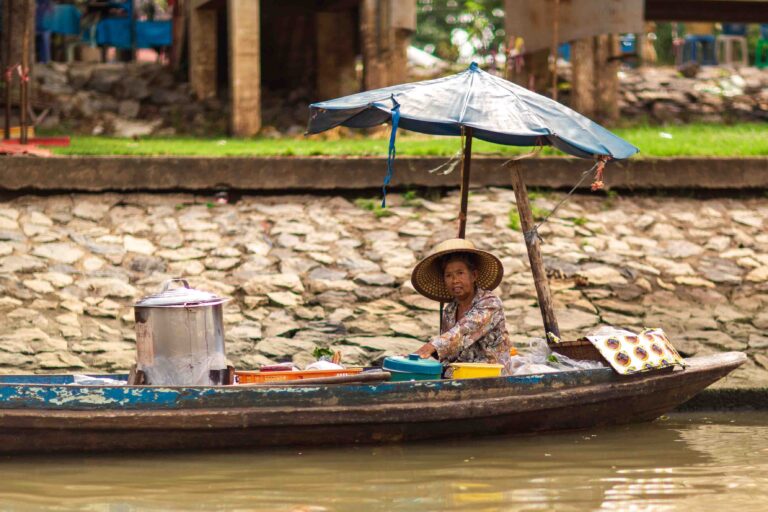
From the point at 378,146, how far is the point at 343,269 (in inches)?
110

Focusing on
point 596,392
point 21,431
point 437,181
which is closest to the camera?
point 21,431

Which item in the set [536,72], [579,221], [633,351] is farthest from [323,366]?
[536,72]

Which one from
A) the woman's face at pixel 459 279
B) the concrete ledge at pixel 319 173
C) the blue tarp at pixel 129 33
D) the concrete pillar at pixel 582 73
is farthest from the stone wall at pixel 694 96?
the woman's face at pixel 459 279

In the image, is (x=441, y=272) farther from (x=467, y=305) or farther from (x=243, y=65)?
(x=243, y=65)

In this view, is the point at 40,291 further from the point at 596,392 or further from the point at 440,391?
the point at 596,392

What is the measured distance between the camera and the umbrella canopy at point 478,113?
7500 millimetres

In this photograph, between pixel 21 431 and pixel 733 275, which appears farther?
pixel 733 275

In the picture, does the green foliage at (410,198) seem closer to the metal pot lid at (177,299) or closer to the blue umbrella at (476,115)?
the blue umbrella at (476,115)

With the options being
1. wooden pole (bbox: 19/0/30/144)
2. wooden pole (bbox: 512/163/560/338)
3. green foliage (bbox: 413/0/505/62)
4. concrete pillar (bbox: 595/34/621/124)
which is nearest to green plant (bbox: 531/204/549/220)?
wooden pole (bbox: 512/163/560/338)

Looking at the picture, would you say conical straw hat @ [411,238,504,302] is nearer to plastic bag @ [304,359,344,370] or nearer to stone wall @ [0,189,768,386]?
plastic bag @ [304,359,344,370]

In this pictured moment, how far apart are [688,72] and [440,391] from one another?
13798 millimetres

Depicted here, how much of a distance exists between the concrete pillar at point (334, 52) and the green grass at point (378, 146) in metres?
2.68

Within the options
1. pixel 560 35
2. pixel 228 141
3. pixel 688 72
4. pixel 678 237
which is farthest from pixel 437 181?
pixel 688 72

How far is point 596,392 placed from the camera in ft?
25.5
